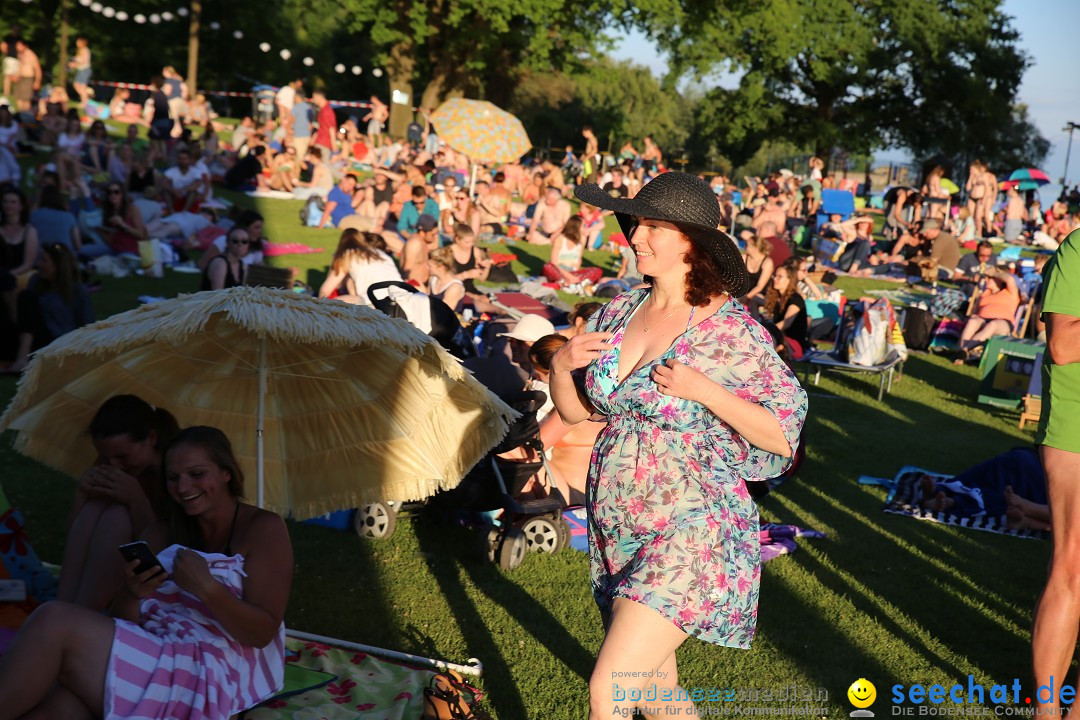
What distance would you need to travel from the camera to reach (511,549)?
5.48 meters

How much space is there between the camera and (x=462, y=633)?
15.7 ft

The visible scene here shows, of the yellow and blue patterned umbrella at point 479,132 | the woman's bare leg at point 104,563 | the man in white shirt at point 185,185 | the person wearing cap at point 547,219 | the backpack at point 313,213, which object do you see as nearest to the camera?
the woman's bare leg at point 104,563

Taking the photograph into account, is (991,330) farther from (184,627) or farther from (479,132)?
(184,627)

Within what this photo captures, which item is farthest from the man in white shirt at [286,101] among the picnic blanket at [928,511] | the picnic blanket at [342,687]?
the picnic blanket at [342,687]

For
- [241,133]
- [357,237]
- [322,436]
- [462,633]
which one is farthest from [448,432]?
[241,133]

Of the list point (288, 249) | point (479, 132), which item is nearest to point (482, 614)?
point (288, 249)

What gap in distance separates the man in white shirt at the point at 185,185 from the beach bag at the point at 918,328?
11424mm

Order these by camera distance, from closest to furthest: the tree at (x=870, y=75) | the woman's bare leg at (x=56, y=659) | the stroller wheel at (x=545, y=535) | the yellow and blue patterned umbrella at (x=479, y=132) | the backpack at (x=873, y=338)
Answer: the woman's bare leg at (x=56, y=659), the stroller wheel at (x=545, y=535), the backpack at (x=873, y=338), the yellow and blue patterned umbrella at (x=479, y=132), the tree at (x=870, y=75)

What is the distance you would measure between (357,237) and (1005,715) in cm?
685

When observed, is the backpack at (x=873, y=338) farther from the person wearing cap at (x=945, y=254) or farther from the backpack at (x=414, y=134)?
the backpack at (x=414, y=134)

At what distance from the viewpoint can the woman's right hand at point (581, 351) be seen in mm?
2973

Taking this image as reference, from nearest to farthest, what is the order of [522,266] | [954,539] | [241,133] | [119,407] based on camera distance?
[119,407] < [954,539] < [522,266] < [241,133]

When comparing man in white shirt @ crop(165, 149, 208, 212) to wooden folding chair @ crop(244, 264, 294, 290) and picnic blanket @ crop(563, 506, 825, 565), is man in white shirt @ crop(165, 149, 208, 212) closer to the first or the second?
wooden folding chair @ crop(244, 264, 294, 290)

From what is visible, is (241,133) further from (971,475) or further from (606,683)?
(606,683)
